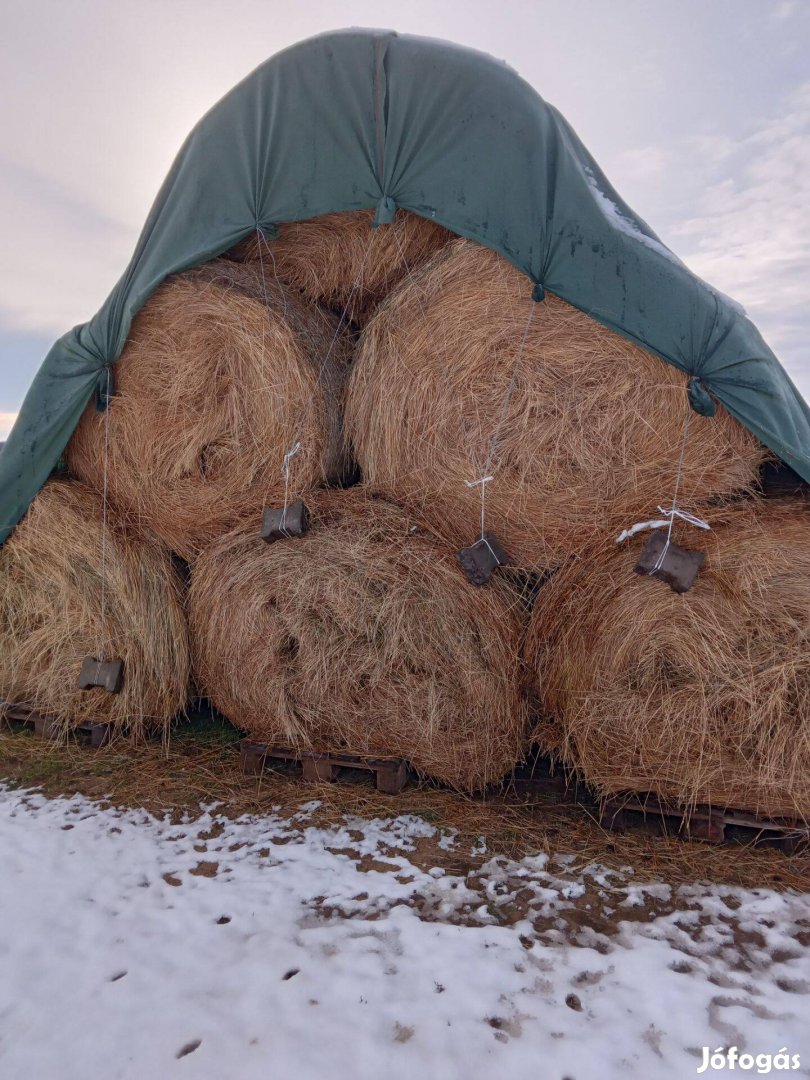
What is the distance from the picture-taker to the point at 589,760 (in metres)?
3.20

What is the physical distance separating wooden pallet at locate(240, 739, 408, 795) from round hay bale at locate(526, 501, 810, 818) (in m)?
0.82

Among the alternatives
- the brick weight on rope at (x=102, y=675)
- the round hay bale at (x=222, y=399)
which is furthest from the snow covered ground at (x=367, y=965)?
the round hay bale at (x=222, y=399)

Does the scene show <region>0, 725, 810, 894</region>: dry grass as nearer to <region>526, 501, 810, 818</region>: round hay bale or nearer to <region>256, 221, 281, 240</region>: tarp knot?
<region>526, 501, 810, 818</region>: round hay bale

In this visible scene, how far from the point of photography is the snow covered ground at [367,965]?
194 centimetres

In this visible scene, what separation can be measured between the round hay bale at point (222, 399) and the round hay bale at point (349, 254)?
0.15 m

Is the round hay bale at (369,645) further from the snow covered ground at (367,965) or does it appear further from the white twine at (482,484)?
the snow covered ground at (367,965)

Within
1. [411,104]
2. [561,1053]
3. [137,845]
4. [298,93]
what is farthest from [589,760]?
[298,93]

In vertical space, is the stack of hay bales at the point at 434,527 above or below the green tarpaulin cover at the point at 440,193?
below

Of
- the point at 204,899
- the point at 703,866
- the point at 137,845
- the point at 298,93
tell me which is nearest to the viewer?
the point at 204,899

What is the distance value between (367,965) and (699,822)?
1.52 metres

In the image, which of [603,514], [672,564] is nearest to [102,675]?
[603,514]

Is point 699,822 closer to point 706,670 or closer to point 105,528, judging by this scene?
point 706,670

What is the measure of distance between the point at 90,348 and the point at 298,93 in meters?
1.64

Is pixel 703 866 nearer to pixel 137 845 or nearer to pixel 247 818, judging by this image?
pixel 247 818
